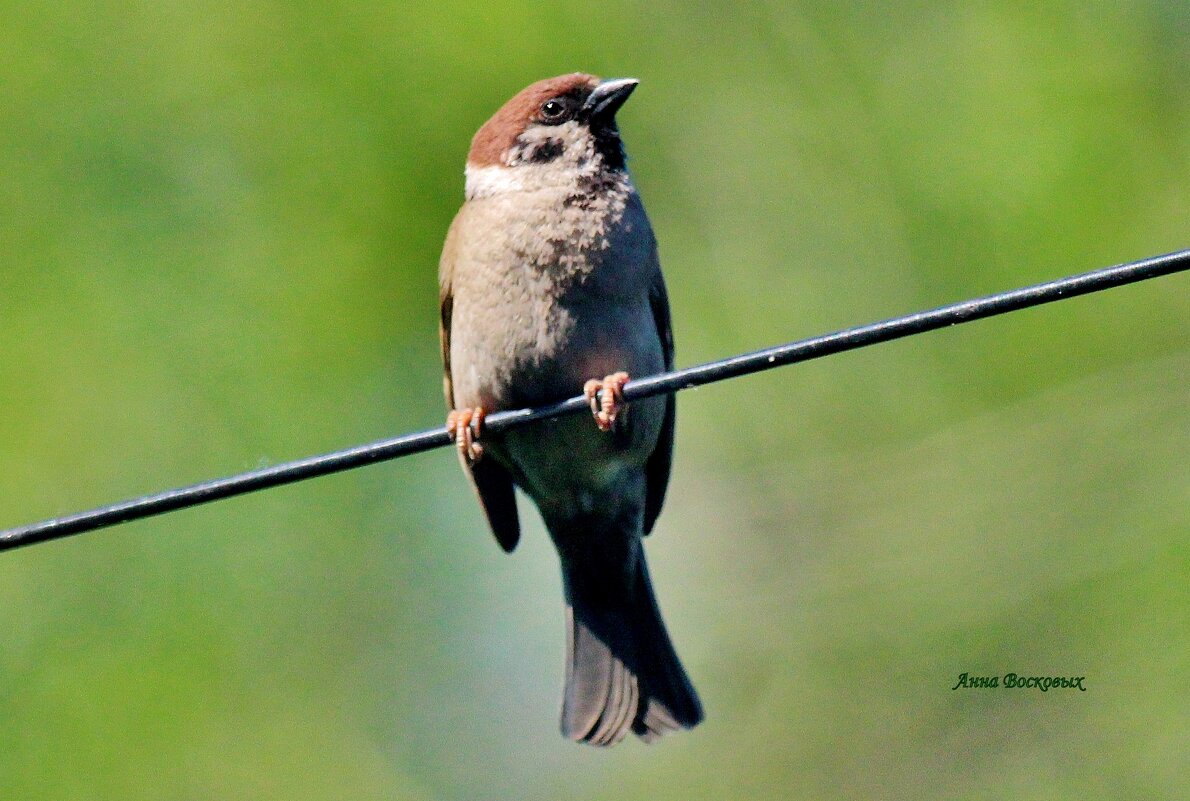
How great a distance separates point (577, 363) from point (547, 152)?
2.90 feet

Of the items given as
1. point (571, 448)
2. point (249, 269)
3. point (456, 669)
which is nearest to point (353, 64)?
point (249, 269)

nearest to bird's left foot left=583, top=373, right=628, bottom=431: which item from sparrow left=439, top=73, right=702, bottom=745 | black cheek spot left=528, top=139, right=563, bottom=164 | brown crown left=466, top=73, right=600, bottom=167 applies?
sparrow left=439, top=73, right=702, bottom=745

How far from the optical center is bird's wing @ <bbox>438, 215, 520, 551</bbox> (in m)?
5.21

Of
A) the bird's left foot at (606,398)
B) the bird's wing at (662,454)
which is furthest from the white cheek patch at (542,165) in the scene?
the bird's left foot at (606,398)

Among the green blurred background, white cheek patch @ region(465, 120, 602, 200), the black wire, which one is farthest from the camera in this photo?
the green blurred background

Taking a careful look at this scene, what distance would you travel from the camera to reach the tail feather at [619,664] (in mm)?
5352

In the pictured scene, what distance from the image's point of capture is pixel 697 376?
11.1ft

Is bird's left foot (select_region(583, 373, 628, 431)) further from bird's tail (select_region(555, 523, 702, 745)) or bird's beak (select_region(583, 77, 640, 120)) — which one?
bird's beak (select_region(583, 77, 640, 120))

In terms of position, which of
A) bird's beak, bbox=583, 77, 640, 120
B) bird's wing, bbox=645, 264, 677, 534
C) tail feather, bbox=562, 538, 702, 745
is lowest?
tail feather, bbox=562, 538, 702, 745

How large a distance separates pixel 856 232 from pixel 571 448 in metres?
4.75

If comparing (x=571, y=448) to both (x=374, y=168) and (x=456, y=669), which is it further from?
(x=456, y=669)

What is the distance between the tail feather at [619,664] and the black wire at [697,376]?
6.11 feet

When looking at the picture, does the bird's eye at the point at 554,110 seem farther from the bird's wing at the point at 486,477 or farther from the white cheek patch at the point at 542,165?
the bird's wing at the point at 486,477

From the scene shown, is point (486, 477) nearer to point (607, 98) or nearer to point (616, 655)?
point (616, 655)
